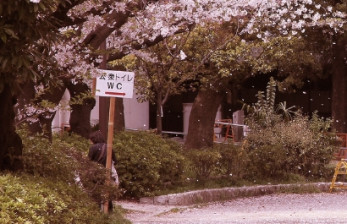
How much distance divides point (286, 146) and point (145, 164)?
6.39 m

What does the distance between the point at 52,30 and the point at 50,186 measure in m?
1.74

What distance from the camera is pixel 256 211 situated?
18.1 m

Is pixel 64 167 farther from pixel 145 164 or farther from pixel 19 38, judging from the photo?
pixel 145 164

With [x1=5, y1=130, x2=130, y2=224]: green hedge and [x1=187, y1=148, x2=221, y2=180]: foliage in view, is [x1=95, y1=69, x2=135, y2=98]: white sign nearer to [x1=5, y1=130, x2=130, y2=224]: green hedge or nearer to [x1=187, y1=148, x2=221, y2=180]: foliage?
[x1=5, y1=130, x2=130, y2=224]: green hedge

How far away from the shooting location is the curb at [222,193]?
19281mm

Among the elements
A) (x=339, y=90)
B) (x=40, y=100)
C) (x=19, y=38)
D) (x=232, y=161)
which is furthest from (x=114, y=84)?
(x=339, y=90)

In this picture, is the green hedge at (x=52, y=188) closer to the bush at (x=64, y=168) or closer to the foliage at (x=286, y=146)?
the bush at (x=64, y=168)

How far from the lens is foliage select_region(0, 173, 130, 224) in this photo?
24.4 ft

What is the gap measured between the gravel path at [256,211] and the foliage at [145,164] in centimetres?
56

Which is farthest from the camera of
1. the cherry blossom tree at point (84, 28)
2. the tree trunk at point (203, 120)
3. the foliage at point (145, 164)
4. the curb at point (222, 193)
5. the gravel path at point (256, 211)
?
the tree trunk at point (203, 120)

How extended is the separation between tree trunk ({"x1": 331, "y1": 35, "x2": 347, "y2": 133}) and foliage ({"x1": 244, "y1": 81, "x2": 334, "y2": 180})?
774 cm

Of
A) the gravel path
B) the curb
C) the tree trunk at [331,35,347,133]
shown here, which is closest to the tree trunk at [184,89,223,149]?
the curb

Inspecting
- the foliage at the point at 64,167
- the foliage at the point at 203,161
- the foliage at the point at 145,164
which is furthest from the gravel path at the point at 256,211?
the foliage at the point at 64,167

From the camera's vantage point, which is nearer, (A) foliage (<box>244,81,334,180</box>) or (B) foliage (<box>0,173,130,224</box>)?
(B) foliage (<box>0,173,130,224</box>)
